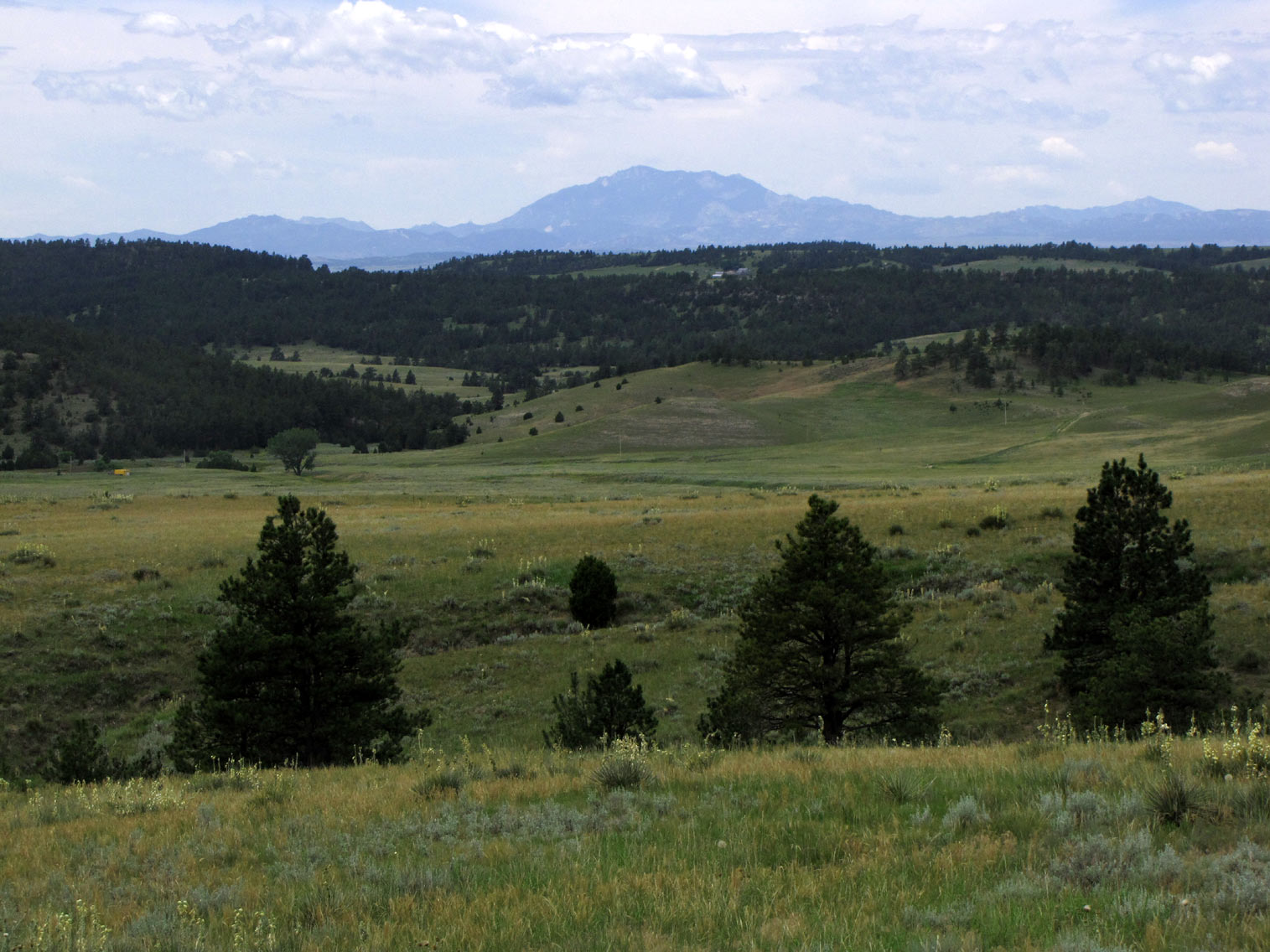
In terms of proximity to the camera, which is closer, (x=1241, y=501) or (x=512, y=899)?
(x=512, y=899)

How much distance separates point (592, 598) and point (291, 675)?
12409 millimetres

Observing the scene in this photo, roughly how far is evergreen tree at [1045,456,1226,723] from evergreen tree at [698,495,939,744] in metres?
2.67

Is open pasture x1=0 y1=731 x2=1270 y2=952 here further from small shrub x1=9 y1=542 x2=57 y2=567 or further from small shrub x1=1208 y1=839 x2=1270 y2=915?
small shrub x1=9 y1=542 x2=57 y2=567

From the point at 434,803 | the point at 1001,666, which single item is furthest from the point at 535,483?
the point at 434,803

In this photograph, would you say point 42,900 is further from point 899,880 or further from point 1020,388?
point 1020,388

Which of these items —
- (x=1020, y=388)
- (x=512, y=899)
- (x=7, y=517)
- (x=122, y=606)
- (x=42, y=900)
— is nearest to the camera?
(x=512, y=899)

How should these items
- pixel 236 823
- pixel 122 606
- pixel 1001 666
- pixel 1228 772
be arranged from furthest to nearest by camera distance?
pixel 122 606, pixel 1001 666, pixel 236 823, pixel 1228 772

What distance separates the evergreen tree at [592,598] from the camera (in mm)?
25281

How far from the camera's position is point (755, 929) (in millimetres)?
4590

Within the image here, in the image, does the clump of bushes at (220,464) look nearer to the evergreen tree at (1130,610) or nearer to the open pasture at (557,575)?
the open pasture at (557,575)

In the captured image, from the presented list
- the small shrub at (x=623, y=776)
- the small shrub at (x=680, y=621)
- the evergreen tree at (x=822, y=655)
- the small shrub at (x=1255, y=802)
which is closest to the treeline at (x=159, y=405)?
the small shrub at (x=680, y=621)

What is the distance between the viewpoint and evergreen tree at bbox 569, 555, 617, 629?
2528 centimetres

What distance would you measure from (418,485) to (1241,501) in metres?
51.7

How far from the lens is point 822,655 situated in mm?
14430
